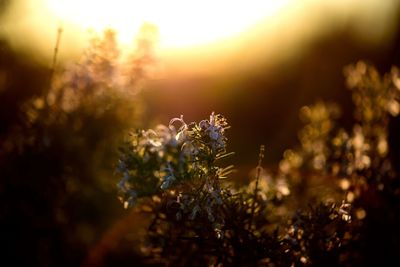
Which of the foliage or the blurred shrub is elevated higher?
the blurred shrub

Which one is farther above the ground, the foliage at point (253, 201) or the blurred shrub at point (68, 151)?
the blurred shrub at point (68, 151)

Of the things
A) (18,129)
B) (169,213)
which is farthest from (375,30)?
(169,213)

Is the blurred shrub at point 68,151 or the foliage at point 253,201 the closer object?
the foliage at point 253,201

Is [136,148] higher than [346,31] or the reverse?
the reverse

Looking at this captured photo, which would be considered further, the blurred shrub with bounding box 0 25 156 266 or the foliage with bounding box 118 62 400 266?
the blurred shrub with bounding box 0 25 156 266

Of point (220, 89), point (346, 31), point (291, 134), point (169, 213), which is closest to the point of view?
point (169, 213)

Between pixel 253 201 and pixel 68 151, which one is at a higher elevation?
pixel 68 151

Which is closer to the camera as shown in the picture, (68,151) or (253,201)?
(253,201)

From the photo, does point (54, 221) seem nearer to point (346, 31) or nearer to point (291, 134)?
point (291, 134)

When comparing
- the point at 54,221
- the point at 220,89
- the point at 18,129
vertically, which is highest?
the point at 220,89

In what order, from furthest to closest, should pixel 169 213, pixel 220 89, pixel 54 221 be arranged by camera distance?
pixel 220 89
pixel 54 221
pixel 169 213

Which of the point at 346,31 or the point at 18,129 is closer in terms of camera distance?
the point at 18,129
